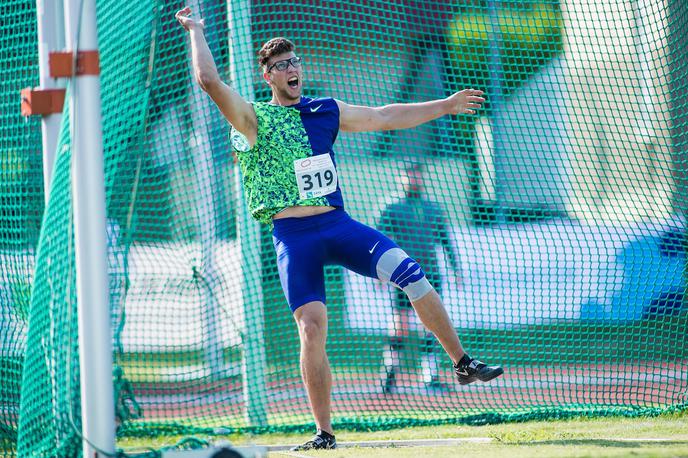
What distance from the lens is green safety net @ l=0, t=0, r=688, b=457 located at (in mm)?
6676

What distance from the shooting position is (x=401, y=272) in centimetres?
568

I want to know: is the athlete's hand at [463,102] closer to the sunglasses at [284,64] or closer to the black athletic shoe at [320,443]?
the sunglasses at [284,64]

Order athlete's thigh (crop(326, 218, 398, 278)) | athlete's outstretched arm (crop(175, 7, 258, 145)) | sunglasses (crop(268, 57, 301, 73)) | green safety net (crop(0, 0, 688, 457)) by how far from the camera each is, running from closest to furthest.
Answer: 1. athlete's outstretched arm (crop(175, 7, 258, 145))
2. athlete's thigh (crop(326, 218, 398, 278))
3. sunglasses (crop(268, 57, 301, 73))
4. green safety net (crop(0, 0, 688, 457))

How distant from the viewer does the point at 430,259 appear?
9.32m

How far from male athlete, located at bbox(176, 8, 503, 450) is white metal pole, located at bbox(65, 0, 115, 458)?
1159 mm

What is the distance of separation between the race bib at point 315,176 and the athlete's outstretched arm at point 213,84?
0.33 m

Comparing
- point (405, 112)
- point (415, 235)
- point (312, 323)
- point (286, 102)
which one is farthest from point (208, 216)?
point (312, 323)

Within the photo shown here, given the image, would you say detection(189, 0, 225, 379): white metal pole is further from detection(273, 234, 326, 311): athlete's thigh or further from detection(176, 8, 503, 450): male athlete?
detection(273, 234, 326, 311): athlete's thigh

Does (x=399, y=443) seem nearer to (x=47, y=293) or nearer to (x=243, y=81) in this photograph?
(x=47, y=293)

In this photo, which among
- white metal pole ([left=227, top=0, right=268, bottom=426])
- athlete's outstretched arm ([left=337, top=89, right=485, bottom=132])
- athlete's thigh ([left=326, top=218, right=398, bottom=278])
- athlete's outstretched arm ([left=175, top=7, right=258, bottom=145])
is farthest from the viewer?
white metal pole ([left=227, top=0, right=268, bottom=426])

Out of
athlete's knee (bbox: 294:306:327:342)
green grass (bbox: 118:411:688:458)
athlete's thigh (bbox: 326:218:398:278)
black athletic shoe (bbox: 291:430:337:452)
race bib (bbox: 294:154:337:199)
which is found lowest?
green grass (bbox: 118:411:688:458)

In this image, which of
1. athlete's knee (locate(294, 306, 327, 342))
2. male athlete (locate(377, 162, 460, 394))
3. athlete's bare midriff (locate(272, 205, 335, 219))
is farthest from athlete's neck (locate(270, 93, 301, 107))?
male athlete (locate(377, 162, 460, 394))

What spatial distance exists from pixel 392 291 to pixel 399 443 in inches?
117

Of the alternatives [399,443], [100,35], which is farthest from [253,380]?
[100,35]
